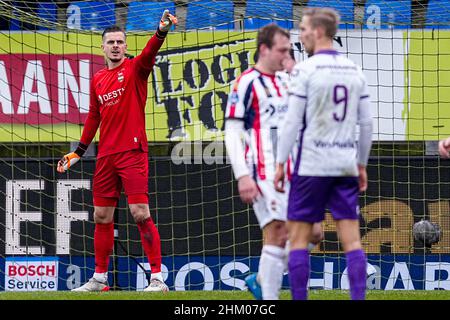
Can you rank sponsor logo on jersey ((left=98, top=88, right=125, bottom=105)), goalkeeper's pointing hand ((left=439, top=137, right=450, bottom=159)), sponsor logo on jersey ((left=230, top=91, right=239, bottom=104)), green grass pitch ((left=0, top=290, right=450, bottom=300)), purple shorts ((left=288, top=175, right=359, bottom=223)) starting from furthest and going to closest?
1. sponsor logo on jersey ((left=98, top=88, right=125, bottom=105))
2. green grass pitch ((left=0, top=290, right=450, bottom=300))
3. goalkeeper's pointing hand ((left=439, top=137, right=450, bottom=159))
4. sponsor logo on jersey ((left=230, top=91, right=239, bottom=104))
5. purple shorts ((left=288, top=175, right=359, bottom=223))

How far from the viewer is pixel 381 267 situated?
11.4 metres

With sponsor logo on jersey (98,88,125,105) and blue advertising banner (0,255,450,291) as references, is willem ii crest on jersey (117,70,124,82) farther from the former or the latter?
blue advertising banner (0,255,450,291)

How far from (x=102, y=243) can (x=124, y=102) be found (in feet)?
4.18

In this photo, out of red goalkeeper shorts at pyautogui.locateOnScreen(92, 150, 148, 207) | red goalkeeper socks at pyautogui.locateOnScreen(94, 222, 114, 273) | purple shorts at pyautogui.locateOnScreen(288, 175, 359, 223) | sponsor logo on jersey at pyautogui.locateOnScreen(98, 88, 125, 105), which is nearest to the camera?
purple shorts at pyautogui.locateOnScreen(288, 175, 359, 223)

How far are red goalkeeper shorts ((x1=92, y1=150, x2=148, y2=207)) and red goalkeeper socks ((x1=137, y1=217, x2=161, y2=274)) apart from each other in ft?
0.70

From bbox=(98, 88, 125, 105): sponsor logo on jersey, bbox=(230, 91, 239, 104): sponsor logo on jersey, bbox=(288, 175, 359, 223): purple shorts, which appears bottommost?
bbox=(288, 175, 359, 223): purple shorts

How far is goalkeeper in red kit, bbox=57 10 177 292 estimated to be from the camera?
9445mm

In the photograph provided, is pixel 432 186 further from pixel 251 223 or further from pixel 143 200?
pixel 143 200

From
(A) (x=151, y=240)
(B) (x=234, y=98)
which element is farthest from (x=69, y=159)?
(B) (x=234, y=98)

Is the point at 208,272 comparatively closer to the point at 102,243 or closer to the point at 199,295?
the point at 102,243

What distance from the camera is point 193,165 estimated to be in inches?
451

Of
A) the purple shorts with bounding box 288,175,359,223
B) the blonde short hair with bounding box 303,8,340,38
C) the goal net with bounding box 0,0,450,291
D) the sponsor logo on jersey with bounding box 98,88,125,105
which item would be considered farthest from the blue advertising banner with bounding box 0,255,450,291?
the blonde short hair with bounding box 303,8,340,38
